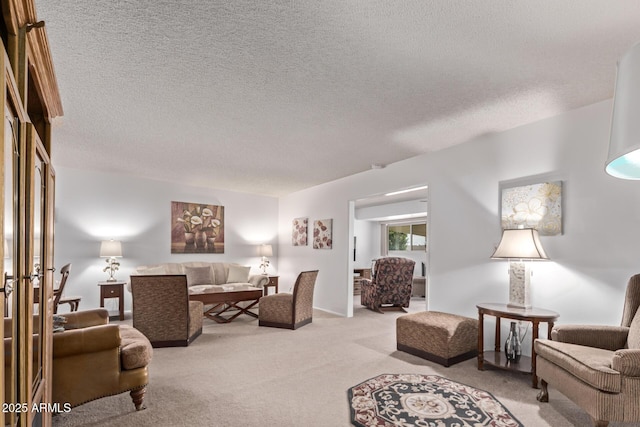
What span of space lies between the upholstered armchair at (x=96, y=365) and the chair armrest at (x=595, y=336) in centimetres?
314

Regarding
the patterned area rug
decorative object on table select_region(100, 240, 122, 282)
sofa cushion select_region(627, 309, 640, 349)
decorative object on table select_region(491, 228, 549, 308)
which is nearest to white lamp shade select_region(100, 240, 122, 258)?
decorative object on table select_region(100, 240, 122, 282)

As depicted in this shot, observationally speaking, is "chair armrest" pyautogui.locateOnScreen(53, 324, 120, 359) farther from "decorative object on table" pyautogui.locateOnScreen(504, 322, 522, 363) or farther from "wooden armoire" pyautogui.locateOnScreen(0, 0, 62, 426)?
"decorative object on table" pyautogui.locateOnScreen(504, 322, 522, 363)

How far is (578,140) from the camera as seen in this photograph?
3.27 m

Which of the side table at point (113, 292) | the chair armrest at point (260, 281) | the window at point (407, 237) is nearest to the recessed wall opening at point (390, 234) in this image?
the window at point (407, 237)

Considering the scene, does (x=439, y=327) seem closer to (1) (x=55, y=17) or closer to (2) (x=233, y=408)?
(2) (x=233, y=408)

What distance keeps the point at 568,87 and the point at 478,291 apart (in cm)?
222

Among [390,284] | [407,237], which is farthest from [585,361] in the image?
[407,237]

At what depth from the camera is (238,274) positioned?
6.95m

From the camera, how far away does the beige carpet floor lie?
2521 millimetres

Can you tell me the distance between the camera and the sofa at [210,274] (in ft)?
20.2

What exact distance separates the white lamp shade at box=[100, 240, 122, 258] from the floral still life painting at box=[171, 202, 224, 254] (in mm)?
1066

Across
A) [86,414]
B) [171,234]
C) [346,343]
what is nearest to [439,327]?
[346,343]

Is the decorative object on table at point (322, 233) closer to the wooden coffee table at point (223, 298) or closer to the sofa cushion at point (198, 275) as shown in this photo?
the wooden coffee table at point (223, 298)

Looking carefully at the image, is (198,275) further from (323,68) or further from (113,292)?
(323,68)
